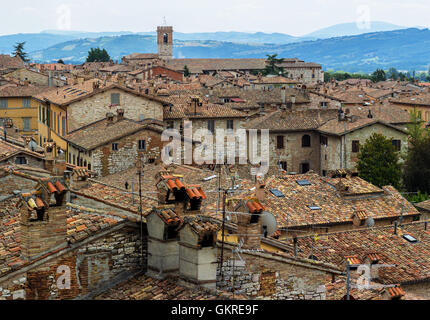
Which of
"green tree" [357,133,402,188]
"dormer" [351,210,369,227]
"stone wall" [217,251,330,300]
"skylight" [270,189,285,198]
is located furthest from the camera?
"green tree" [357,133,402,188]

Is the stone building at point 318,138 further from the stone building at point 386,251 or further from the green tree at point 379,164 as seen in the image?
the stone building at point 386,251

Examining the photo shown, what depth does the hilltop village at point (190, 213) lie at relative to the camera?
10.7 meters

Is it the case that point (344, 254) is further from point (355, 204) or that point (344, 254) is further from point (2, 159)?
point (2, 159)

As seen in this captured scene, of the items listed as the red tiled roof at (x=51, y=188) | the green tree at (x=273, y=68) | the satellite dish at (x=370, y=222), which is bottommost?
the satellite dish at (x=370, y=222)

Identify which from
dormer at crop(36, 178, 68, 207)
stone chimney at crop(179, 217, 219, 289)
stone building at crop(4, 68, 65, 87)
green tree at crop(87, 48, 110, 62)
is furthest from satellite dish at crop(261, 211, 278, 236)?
green tree at crop(87, 48, 110, 62)

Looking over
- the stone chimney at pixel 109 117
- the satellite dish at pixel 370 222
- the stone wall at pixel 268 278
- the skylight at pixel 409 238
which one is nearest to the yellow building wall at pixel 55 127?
the stone chimney at pixel 109 117

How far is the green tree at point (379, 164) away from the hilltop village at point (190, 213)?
3.47 metres

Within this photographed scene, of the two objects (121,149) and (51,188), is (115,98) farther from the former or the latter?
(51,188)

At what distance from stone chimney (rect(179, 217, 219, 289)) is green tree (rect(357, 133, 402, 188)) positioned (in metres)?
36.9

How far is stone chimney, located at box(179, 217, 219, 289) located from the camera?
10.4 m

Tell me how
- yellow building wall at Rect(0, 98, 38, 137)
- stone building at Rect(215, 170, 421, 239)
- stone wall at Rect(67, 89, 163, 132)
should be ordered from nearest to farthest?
1. stone building at Rect(215, 170, 421, 239)
2. stone wall at Rect(67, 89, 163, 132)
3. yellow building wall at Rect(0, 98, 38, 137)

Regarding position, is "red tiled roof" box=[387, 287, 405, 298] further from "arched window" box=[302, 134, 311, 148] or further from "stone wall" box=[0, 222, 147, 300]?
"arched window" box=[302, 134, 311, 148]

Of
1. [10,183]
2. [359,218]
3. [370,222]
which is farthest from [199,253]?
[370,222]

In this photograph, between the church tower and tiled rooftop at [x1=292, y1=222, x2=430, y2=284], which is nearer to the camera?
tiled rooftop at [x1=292, y1=222, x2=430, y2=284]
